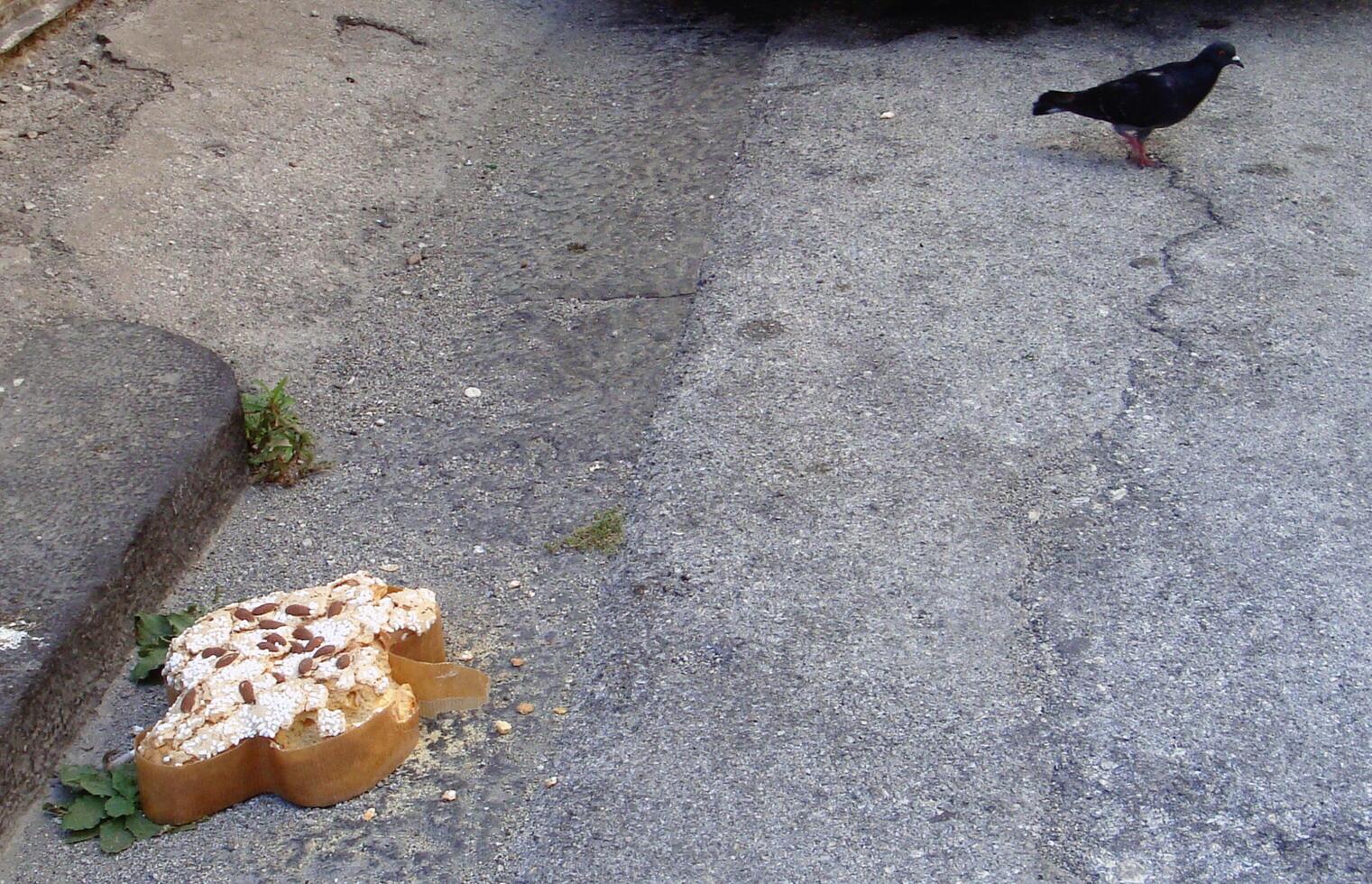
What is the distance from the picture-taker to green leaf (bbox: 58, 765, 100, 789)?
8.19 ft

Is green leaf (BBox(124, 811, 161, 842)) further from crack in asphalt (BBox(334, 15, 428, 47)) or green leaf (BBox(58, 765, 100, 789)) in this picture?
crack in asphalt (BBox(334, 15, 428, 47))

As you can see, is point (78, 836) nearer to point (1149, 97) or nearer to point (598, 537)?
point (598, 537)

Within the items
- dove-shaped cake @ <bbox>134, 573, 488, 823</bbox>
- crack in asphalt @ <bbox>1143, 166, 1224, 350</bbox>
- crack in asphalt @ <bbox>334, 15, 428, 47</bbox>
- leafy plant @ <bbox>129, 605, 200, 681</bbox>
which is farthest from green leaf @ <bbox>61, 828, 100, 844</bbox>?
crack in asphalt @ <bbox>334, 15, 428, 47</bbox>

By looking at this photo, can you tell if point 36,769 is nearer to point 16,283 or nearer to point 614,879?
point 614,879

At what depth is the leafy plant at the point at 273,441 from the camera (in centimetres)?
344

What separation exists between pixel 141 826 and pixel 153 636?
1.74 ft

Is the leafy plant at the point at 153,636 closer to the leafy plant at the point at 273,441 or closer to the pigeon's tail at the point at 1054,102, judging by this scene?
the leafy plant at the point at 273,441

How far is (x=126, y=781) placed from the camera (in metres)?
2.51

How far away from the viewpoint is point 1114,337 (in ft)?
12.7

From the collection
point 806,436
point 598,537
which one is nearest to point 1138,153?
point 806,436

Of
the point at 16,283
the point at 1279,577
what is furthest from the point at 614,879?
the point at 16,283

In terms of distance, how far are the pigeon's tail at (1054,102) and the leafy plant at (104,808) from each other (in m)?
4.02

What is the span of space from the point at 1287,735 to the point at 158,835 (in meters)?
2.10

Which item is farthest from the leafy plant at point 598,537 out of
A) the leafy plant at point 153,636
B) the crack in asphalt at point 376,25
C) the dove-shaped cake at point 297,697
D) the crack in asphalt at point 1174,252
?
the crack in asphalt at point 376,25
